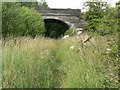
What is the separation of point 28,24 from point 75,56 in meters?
11.7

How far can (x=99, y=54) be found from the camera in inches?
151

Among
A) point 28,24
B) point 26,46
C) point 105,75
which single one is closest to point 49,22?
point 28,24

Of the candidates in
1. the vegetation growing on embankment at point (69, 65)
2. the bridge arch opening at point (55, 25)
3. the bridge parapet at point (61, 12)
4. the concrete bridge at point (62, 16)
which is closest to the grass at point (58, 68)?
the vegetation growing on embankment at point (69, 65)

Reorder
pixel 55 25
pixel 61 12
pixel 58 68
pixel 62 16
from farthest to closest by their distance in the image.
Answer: pixel 55 25 < pixel 61 12 < pixel 62 16 < pixel 58 68

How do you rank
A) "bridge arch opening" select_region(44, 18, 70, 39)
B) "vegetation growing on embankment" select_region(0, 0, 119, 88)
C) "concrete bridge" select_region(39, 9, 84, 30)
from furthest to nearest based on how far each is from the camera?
"bridge arch opening" select_region(44, 18, 70, 39) < "concrete bridge" select_region(39, 9, 84, 30) < "vegetation growing on embankment" select_region(0, 0, 119, 88)

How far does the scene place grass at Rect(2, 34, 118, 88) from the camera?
360 centimetres

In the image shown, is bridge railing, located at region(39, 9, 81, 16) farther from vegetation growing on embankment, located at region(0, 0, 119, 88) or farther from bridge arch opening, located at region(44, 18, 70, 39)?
vegetation growing on embankment, located at region(0, 0, 119, 88)

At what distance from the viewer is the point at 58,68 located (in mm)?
5090

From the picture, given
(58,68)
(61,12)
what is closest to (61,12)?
(61,12)

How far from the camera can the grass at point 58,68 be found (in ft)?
11.8

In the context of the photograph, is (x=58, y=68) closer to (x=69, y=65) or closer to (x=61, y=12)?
(x=69, y=65)

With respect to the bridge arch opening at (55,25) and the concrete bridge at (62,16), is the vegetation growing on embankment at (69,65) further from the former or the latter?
the bridge arch opening at (55,25)

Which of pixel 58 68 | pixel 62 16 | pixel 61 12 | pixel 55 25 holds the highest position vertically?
pixel 61 12

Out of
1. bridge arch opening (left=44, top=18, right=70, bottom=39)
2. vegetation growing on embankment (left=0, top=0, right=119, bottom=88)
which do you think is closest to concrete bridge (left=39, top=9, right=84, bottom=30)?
bridge arch opening (left=44, top=18, right=70, bottom=39)
